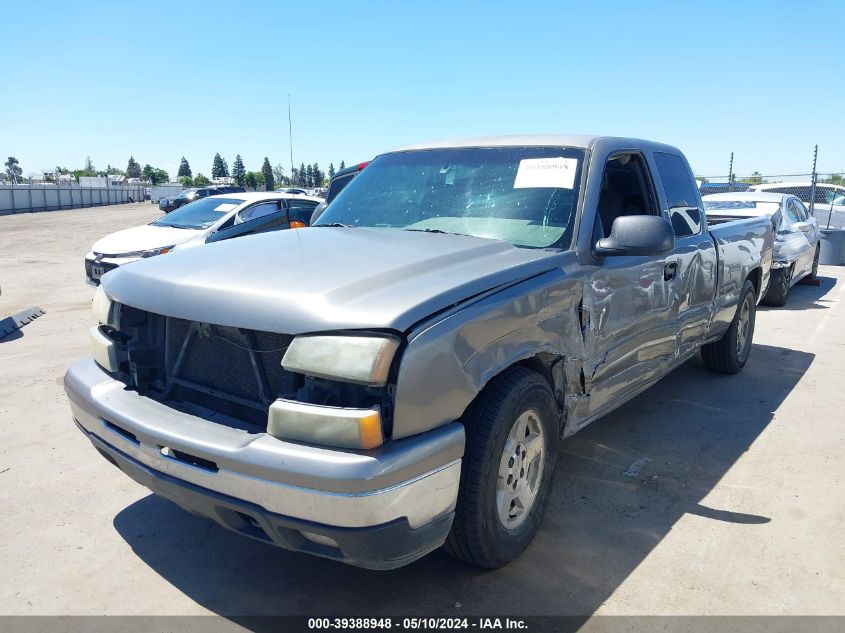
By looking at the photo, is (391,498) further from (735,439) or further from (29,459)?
(735,439)

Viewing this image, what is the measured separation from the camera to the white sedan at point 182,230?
9.34m

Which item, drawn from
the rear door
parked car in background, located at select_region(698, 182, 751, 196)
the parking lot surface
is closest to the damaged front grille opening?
the parking lot surface

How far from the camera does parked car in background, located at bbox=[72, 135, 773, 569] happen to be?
224 cm

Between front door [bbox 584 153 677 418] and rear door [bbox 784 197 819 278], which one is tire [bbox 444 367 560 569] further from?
rear door [bbox 784 197 819 278]

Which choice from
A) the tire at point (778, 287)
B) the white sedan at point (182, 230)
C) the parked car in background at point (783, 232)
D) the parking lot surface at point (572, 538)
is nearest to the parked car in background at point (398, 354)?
the parking lot surface at point (572, 538)

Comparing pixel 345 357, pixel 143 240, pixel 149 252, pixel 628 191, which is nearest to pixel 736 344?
pixel 628 191

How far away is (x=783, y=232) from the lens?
9945 mm

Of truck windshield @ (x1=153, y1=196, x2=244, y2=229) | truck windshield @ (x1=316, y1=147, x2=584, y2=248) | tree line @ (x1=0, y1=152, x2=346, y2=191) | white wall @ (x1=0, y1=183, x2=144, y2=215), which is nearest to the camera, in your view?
truck windshield @ (x1=316, y1=147, x2=584, y2=248)

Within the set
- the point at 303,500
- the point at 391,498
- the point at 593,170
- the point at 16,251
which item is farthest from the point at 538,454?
the point at 16,251

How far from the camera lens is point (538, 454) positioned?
120 inches

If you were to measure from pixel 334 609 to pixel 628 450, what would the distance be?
2.37 meters

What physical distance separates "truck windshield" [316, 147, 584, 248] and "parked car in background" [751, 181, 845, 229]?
15.4 meters

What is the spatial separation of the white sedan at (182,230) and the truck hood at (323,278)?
5593 millimetres

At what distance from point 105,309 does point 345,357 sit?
148 centimetres
